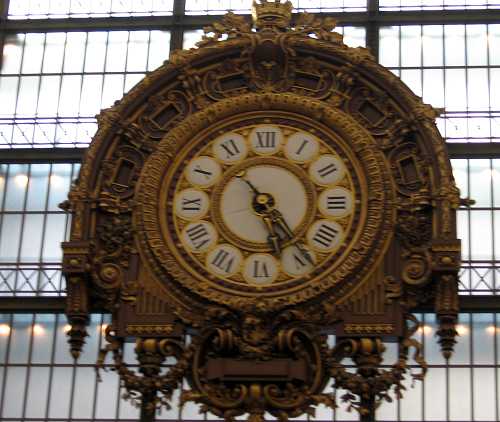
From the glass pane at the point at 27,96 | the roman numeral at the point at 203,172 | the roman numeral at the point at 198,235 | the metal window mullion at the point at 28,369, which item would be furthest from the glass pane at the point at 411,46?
the metal window mullion at the point at 28,369

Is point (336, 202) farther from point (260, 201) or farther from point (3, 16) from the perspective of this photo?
point (3, 16)

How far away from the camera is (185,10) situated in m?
27.5

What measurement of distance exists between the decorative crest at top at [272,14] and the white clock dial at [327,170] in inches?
77.3

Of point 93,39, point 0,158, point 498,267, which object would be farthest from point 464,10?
point 0,158

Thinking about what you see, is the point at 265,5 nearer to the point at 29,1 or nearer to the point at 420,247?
the point at 420,247

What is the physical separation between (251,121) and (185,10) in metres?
6.17

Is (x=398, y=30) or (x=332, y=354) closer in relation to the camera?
(x=332, y=354)

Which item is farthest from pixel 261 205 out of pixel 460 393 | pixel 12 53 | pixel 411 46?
pixel 12 53

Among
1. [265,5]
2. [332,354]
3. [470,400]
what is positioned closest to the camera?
[332,354]

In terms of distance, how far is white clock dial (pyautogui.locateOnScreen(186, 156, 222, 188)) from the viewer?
2158 centimetres

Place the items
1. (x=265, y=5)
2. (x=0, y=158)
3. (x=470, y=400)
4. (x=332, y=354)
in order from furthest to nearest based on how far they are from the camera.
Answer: (x=0, y=158), (x=470, y=400), (x=265, y=5), (x=332, y=354)

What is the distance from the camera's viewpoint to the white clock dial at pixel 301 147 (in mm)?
21578

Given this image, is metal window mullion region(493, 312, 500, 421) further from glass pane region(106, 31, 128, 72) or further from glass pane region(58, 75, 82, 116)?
glass pane region(58, 75, 82, 116)

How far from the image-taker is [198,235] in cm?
2134
